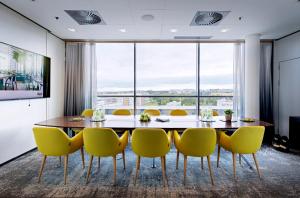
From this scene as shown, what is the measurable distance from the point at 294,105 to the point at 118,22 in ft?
14.9

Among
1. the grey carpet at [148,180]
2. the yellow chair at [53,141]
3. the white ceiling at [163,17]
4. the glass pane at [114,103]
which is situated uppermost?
the white ceiling at [163,17]

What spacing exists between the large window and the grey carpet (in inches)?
91.4

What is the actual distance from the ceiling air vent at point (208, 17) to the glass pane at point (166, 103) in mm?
2237

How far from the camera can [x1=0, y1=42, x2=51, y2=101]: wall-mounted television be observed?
3227 mm

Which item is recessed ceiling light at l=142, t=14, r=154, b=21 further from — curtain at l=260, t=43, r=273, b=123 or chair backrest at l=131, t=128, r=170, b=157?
curtain at l=260, t=43, r=273, b=123

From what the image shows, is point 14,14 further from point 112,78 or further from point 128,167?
point 128,167

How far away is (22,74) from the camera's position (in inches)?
143

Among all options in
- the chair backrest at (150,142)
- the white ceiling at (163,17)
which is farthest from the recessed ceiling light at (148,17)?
the chair backrest at (150,142)

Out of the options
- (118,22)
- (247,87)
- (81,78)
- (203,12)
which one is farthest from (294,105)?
(81,78)

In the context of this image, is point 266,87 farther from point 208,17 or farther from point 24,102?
point 24,102

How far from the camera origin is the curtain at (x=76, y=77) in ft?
17.5

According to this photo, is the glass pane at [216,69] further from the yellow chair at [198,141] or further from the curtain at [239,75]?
the yellow chair at [198,141]

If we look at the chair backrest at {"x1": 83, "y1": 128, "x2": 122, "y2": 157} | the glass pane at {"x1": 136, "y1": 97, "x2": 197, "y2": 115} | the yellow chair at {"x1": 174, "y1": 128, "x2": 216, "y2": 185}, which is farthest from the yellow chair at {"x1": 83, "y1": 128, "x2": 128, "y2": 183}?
the glass pane at {"x1": 136, "y1": 97, "x2": 197, "y2": 115}

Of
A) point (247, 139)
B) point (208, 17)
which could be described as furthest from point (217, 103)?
point (247, 139)
